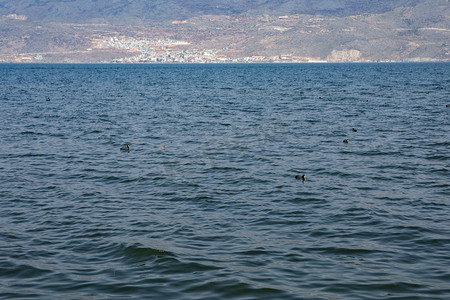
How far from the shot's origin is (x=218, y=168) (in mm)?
20891

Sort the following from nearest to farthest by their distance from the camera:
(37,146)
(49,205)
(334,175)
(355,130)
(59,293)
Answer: (59,293) → (49,205) → (334,175) → (37,146) → (355,130)

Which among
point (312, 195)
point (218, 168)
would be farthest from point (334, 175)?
point (218, 168)

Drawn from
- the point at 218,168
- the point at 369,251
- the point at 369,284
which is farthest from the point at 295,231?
the point at 218,168

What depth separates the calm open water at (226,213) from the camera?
1054 centimetres

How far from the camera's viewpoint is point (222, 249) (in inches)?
483

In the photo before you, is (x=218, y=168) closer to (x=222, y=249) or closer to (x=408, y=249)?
(x=222, y=249)

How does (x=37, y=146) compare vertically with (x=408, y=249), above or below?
above

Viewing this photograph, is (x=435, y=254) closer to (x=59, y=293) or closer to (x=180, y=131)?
(x=59, y=293)

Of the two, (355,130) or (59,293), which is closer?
(59,293)

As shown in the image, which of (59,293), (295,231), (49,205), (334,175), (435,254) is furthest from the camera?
(334,175)

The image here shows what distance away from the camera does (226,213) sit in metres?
15.0

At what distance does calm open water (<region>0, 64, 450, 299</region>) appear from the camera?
34.6 feet

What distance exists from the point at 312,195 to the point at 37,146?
16089mm

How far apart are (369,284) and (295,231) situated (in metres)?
3.45
